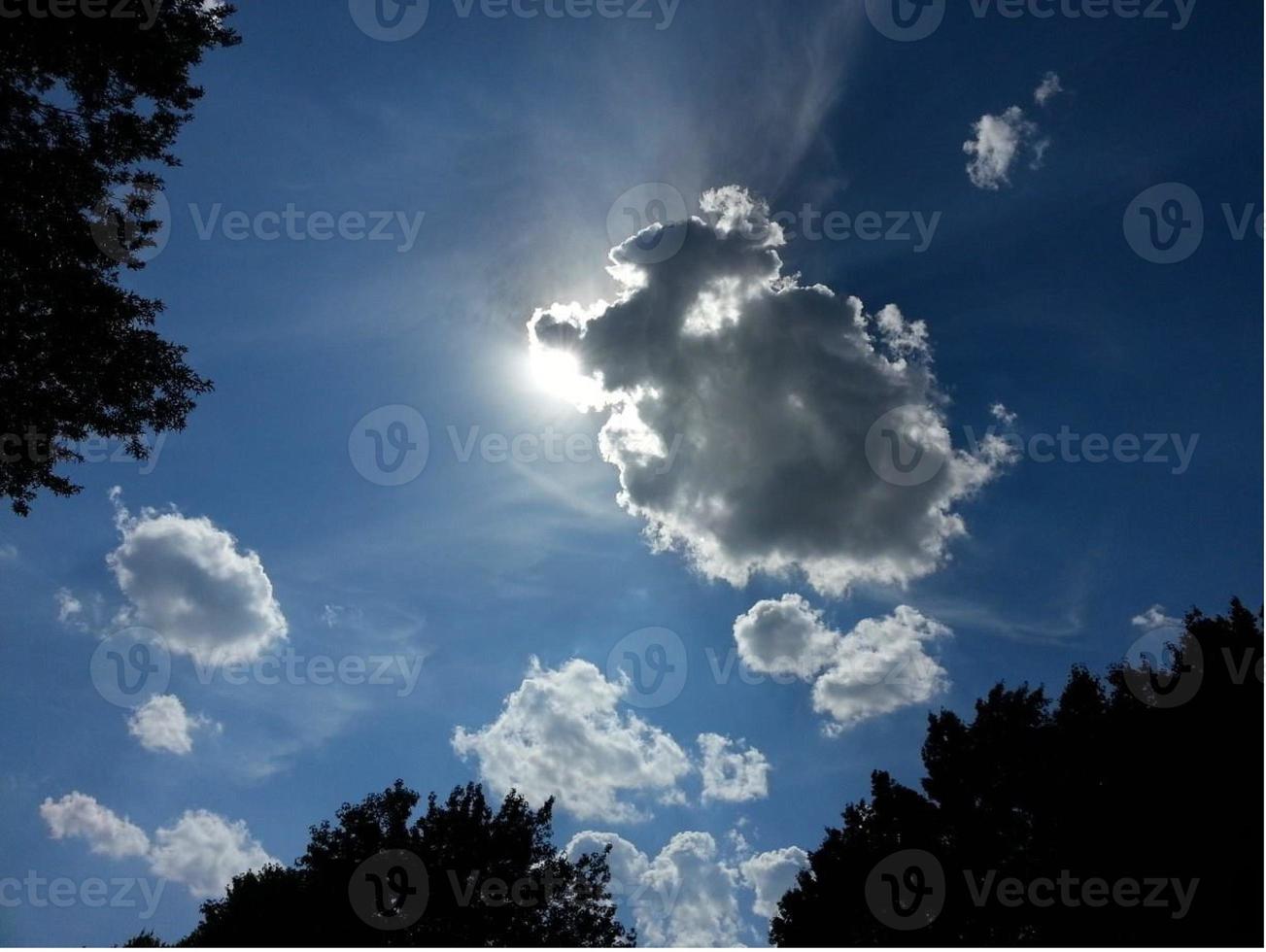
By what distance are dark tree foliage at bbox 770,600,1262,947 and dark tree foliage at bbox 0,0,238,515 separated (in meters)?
27.4

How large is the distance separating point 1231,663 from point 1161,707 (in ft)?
7.65

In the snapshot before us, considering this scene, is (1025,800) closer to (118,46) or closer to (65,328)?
(65,328)

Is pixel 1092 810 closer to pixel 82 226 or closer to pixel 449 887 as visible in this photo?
pixel 449 887

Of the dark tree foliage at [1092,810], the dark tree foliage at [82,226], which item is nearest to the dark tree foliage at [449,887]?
the dark tree foliage at [1092,810]

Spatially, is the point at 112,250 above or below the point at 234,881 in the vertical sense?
above

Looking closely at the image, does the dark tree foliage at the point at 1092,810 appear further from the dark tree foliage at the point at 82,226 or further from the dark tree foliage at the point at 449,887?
the dark tree foliage at the point at 82,226

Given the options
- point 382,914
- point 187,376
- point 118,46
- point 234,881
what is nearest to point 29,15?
point 118,46

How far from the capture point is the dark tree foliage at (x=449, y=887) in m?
25.2

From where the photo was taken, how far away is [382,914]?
2512cm

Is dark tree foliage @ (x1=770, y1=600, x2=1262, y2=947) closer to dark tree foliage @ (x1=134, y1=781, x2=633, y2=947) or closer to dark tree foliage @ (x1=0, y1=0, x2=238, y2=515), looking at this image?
dark tree foliage @ (x1=134, y1=781, x2=633, y2=947)

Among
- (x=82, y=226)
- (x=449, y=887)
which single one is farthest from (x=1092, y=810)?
(x=82, y=226)

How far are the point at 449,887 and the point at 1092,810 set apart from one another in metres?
24.4

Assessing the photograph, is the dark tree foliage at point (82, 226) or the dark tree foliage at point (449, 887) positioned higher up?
the dark tree foliage at point (82, 226)

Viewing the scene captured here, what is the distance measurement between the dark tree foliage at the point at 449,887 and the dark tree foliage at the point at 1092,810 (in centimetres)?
1038
